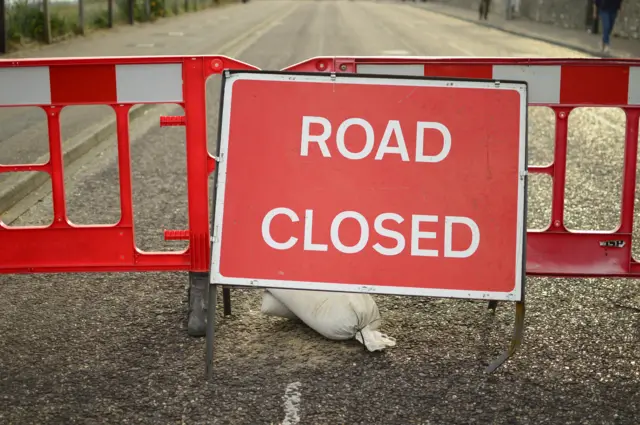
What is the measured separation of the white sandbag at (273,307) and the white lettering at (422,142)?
3.17 feet

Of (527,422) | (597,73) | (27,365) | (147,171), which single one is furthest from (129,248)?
(147,171)

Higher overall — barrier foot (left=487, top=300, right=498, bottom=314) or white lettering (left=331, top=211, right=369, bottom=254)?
white lettering (left=331, top=211, right=369, bottom=254)

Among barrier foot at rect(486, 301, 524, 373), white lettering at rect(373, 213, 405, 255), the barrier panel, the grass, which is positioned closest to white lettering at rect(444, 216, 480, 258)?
white lettering at rect(373, 213, 405, 255)

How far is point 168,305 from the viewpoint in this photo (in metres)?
4.80


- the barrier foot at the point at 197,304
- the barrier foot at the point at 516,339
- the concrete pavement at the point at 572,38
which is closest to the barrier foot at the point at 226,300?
the barrier foot at the point at 197,304

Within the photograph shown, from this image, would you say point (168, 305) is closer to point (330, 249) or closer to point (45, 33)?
point (330, 249)

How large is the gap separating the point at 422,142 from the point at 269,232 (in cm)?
70

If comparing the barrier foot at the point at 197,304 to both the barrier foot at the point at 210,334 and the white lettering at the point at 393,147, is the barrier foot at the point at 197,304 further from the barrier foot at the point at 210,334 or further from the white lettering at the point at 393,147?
the white lettering at the point at 393,147

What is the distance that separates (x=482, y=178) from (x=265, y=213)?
87 centimetres

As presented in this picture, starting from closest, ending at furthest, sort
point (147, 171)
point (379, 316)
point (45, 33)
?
point (379, 316) → point (147, 171) → point (45, 33)

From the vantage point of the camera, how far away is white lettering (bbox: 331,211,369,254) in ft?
12.9

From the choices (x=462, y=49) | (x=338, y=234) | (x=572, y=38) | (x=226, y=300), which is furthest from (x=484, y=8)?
(x=338, y=234)

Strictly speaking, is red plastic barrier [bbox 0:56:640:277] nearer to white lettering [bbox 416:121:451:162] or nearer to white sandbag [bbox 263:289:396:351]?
white sandbag [bbox 263:289:396:351]

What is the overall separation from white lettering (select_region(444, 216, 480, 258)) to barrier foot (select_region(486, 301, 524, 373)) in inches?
11.2
